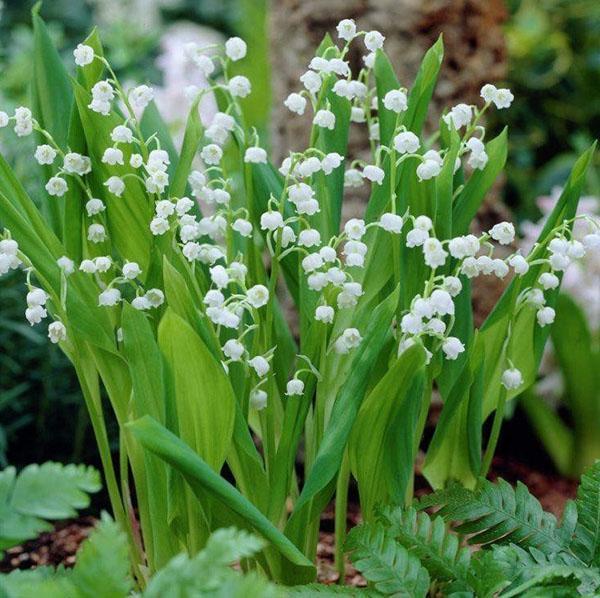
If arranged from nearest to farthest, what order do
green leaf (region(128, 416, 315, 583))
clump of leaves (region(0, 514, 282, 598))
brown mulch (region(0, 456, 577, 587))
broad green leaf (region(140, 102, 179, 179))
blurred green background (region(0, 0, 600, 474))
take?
1. clump of leaves (region(0, 514, 282, 598))
2. green leaf (region(128, 416, 315, 583))
3. broad green leaf (region(140, 102, 179, 179))
4. brown mulch (region(0, 456, 577, 587))
5. blurred green background (region(0, 0, 600, 474))

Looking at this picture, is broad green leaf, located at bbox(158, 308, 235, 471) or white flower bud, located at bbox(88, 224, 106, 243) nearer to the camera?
broad green leaf, located at bbox(158, 308, 235, 471)

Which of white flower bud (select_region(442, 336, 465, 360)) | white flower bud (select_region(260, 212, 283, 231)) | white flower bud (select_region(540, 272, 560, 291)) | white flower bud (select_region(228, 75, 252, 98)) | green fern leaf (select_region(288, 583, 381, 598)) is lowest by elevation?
green fern leaf (select_region(288, 583, 381, 598))

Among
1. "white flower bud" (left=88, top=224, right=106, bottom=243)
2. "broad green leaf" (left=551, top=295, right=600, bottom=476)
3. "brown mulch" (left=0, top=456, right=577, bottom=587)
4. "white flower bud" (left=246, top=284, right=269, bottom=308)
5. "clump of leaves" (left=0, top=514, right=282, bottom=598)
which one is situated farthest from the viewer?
"broad green leaf" (left=551, top=295, right=600, bottom=476)

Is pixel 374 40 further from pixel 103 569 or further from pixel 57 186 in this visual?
pixel 103 569

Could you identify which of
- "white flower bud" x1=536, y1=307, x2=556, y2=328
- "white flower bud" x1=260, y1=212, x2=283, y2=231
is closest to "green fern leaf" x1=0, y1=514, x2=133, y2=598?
"white flower bud" x1=260, y1=212, x2=283, y2=231

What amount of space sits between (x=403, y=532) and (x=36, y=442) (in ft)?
3.31

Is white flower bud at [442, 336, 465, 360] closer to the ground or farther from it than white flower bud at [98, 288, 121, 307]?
closer to the ground

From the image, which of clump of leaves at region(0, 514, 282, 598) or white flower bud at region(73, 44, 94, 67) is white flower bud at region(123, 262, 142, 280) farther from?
clump of leaves at region(0, 514, 282, 598)

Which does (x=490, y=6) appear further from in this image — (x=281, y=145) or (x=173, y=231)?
(x=173, y=231)

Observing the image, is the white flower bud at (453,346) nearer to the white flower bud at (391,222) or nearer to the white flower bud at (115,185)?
the white flower bud at (391,222)

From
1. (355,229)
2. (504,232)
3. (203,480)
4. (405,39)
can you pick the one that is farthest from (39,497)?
(405,39)

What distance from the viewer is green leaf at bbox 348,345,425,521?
40.8 inches

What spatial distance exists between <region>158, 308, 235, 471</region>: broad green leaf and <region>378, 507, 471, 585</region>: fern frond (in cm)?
20

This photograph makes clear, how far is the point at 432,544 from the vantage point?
1.03 meters
